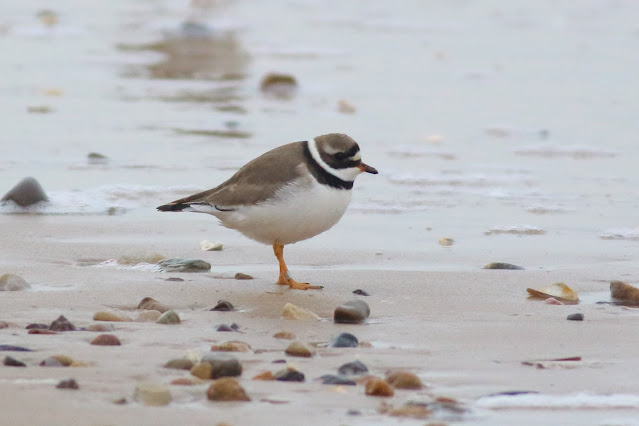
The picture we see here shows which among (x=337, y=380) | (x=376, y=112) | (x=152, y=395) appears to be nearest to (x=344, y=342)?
(x=337, y=380)

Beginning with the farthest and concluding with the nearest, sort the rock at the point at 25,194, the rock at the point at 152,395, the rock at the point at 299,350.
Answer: the rock at the point at 25,194, the rock at the point at 299,350, the rock at the point at 152,395

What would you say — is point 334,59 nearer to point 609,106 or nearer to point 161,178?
point 609,106

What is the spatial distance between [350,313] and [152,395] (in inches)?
51.9

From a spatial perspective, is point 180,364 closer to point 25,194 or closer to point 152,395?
point 152,395

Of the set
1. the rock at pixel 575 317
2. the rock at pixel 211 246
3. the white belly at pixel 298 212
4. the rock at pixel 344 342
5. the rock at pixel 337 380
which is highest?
the white belly at pixel 298 212

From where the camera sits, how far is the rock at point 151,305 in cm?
448

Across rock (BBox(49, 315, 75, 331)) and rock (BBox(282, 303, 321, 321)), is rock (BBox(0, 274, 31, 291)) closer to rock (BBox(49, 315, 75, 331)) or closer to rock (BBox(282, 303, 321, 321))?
rock (BBox(49, 315, 75, 331))

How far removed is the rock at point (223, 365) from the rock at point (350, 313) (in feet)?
2.98

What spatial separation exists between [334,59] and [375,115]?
3.28 metres

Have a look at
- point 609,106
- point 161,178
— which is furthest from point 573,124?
point 161,178

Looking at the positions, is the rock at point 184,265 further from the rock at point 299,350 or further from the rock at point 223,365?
the rock at point 223,365

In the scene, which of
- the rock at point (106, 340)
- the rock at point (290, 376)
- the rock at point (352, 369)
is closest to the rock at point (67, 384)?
the rock at point (106, 340)

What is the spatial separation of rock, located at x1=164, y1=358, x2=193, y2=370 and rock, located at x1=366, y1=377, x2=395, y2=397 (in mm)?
592

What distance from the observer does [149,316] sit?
14.2 ft
